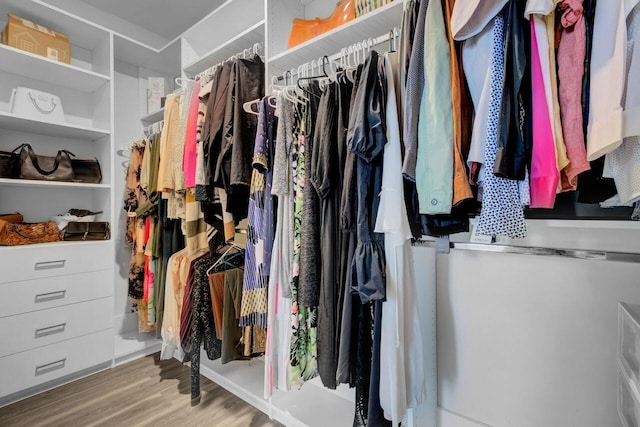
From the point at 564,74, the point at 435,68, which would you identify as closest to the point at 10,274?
Answer: the point at 435,68

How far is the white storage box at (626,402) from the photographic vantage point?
2.44 feet

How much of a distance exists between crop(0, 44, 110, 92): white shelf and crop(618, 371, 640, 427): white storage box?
2.92 m

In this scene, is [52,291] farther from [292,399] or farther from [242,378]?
[292,399]

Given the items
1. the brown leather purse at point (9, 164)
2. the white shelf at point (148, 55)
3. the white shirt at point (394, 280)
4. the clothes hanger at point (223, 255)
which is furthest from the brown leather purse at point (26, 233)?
the white shirt at point (394, 280)

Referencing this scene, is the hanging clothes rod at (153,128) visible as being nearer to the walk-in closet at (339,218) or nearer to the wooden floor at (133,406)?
the walk-in closet at (339,218)

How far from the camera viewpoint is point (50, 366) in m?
1.78

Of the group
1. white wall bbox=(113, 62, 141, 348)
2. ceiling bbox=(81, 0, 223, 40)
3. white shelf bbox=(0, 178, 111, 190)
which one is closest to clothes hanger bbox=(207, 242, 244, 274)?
white shelf bbox=(0, 178, 111, 190)

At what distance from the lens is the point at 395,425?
2.86ft

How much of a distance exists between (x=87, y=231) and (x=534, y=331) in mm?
2456

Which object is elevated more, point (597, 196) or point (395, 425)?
point (597, 196)

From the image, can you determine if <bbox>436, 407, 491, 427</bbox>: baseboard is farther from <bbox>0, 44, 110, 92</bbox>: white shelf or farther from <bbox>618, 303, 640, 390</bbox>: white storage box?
<bbox>0, 44, 110, 92</bbox>: white shelf

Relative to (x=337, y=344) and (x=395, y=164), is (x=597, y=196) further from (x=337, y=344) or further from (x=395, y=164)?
(x=337, y=344)

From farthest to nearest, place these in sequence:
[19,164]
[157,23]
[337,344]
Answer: [157,23], [19,164], [337,344]

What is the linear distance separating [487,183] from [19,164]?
243 cm
